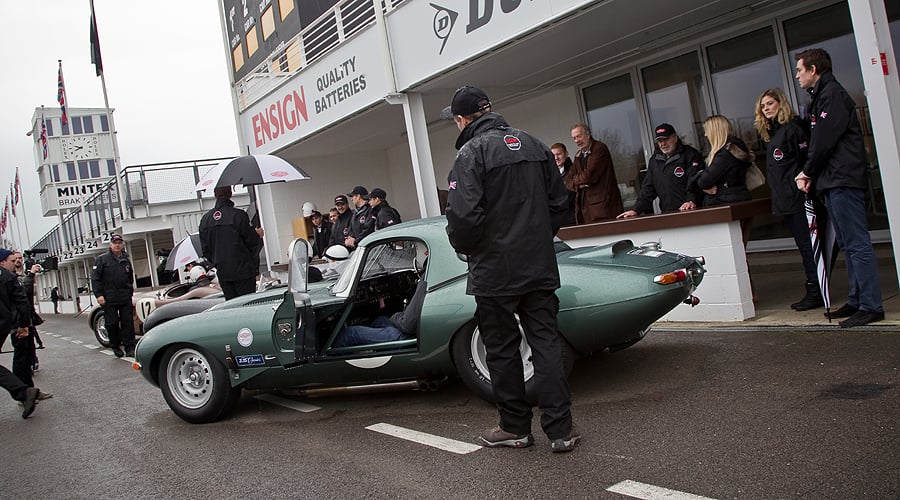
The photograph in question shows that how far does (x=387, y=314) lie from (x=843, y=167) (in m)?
3.56

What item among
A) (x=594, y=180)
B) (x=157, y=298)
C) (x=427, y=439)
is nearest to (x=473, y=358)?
(x=427, y=439)

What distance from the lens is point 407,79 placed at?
10180 millimetres

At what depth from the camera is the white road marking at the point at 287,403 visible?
571 centimetres

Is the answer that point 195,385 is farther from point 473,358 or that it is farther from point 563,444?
point 563,444

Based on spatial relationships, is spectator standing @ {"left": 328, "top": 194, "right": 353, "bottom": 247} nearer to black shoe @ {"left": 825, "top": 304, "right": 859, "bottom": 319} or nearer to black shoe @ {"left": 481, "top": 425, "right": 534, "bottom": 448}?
black shoe @ {"left": 825, "top": 304, "right": 859, "bottom": 319}

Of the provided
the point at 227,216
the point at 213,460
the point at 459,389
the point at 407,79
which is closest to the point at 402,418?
the point at 459,389

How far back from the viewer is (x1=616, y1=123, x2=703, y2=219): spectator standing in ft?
24.5

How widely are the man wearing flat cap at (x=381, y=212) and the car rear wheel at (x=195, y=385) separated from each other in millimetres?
4306

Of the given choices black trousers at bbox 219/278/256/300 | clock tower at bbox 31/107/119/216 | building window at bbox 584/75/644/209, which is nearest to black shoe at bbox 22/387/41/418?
black trousers at bbox 219/278/256/300

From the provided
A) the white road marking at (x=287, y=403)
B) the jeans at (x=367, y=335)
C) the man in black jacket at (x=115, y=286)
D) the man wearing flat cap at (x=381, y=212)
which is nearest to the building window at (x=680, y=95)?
the man wearing flat cap at (x=381, y=212)

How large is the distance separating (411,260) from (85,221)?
87.5ft

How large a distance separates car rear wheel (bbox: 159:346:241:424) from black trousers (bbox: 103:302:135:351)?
215 inches

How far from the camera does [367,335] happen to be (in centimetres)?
532

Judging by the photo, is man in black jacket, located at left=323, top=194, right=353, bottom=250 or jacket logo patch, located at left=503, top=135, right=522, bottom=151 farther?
man in black jacket, located at left=323, top=194, right=353, bottom=250
